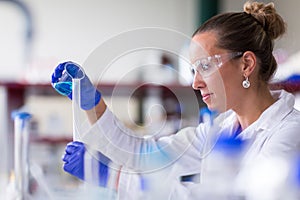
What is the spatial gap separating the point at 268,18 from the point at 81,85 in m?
0.55

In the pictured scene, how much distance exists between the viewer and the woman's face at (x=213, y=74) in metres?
1.33

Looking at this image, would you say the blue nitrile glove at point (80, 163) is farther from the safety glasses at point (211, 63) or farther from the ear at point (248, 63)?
the ear at point (248, 63)

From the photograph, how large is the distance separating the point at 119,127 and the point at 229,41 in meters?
0.37

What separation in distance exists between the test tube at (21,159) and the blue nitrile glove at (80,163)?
0.17m

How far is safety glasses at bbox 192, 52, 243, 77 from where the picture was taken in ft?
4.28

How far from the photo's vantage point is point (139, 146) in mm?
1436

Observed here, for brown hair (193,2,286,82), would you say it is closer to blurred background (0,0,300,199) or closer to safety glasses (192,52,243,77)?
safety glasses (192,52,243,77)

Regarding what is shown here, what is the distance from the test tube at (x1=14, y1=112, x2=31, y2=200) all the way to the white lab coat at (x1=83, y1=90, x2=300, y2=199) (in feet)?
0.78

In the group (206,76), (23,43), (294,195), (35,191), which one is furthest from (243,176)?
(23,43)

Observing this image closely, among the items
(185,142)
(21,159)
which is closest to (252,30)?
(185,142)

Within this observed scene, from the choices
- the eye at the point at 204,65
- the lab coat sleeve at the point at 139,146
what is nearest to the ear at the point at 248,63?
the eye at the point at 204,65

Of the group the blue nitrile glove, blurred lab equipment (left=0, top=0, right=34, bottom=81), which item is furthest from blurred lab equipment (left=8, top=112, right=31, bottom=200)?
blurred lab equipment (left=0, top=0, right=34, bottom=81)

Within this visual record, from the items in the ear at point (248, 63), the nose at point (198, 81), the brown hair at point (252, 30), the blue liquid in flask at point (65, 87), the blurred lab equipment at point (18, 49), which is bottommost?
the blurred lab equipment at point (18, 49)

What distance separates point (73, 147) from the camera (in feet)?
4.17
